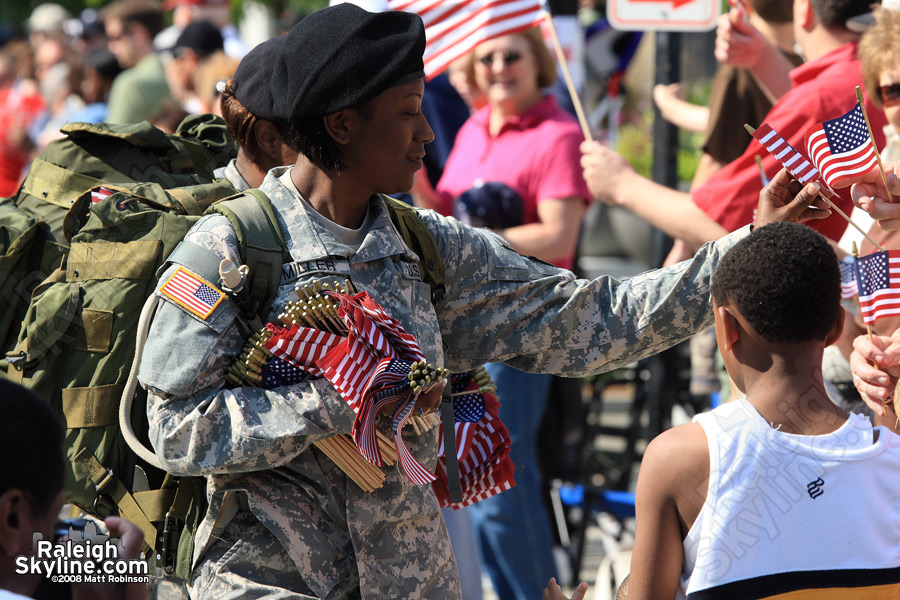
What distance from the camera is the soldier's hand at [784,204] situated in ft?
9.09

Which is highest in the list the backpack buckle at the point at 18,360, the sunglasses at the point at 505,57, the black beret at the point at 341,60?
the black beret at the point at 341,60

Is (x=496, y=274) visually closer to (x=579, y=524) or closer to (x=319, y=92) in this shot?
(x=319, y=92)

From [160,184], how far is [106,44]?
33.8ft

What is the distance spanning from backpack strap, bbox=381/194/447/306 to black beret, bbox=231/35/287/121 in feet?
1.47

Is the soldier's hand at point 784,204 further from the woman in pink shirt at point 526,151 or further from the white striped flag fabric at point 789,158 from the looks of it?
the woman in pink shirt at point 526,151

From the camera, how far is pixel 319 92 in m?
2.66

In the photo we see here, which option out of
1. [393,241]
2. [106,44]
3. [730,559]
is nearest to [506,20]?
Result: [393,241]

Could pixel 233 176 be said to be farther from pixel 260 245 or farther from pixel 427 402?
pixel 427 402

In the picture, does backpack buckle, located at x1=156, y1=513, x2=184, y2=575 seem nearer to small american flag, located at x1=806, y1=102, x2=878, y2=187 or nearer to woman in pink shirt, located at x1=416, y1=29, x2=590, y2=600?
small american flag, located at x1=806, y1=102, x2=878, y2=187

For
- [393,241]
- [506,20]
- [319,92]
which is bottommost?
[506,20]

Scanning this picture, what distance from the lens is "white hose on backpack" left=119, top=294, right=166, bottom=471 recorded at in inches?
106

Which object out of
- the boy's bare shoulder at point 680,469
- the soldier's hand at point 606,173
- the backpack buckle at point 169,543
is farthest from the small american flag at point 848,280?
the backpack buckle at point 169,543

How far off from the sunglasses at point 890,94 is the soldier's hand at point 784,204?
79cm

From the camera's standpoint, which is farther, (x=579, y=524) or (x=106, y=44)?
(x=106, y=44)
